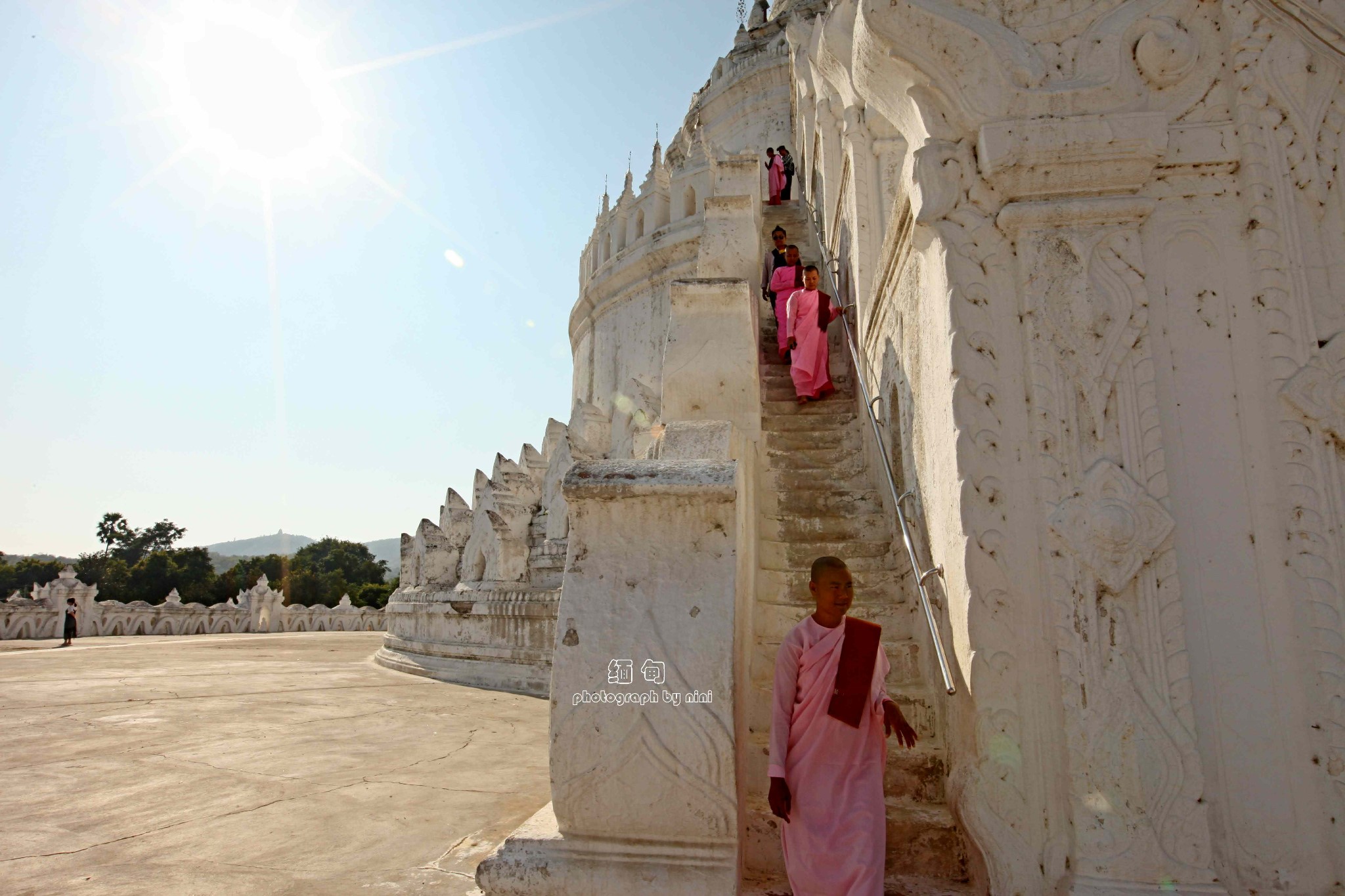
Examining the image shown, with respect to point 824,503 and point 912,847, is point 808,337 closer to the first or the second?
point 824,503

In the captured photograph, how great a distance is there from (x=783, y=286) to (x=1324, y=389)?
5.35 m

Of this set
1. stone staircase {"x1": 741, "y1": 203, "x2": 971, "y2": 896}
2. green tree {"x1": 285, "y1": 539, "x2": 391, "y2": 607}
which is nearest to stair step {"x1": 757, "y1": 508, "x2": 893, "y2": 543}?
stone staircase {"x1": 741, "y1": 203, "x2": 971, "y2": 896}

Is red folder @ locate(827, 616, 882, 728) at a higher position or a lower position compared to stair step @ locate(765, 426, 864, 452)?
lower

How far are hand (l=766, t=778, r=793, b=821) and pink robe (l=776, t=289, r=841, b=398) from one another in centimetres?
413

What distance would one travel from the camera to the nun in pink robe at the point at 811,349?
6246 millimetres

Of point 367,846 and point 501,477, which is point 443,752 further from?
point 501,477

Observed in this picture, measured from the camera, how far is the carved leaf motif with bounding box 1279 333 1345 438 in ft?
8.74

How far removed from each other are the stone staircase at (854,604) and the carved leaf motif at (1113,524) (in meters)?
1.02

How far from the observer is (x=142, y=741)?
15.9ft

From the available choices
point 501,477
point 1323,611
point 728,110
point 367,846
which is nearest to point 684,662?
point 367,846

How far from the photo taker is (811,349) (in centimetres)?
624

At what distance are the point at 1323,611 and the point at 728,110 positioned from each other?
19966mm

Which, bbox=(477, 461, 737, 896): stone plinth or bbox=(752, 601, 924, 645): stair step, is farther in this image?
bbox=(752, 601, 924, 645): stair step

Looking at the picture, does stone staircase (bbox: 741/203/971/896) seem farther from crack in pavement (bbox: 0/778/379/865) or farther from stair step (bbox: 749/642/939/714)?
crack in pavement (bbox: 0/778/379/865)
